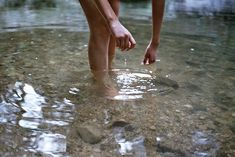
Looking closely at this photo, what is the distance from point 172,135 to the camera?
1749 mm

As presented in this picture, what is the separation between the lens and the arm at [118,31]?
178cm

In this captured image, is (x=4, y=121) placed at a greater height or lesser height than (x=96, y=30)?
lesser

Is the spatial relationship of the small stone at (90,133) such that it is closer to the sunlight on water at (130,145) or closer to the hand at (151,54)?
the sunlight on water at (130,145)

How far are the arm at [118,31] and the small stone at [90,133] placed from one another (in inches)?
16.0

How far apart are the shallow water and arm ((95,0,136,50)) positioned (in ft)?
1.28

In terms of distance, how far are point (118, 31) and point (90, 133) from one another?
504mm

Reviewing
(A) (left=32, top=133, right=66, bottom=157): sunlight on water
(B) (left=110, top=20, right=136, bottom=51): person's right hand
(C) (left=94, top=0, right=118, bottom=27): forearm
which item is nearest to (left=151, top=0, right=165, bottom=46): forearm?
(C) (left=94, top=0, right=118, bottom=27): forearm

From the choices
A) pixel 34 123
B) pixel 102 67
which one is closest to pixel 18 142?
pixel 34 123

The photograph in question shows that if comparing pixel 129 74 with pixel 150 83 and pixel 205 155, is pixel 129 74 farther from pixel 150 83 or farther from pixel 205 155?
pixel 205 155

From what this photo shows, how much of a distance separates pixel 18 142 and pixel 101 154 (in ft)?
1.19

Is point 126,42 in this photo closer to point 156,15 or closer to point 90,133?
point 90,133

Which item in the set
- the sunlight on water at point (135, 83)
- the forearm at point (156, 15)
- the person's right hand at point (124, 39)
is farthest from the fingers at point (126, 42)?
the forearm at point (156, 15)

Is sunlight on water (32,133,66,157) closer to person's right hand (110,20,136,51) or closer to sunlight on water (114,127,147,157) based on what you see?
sunlight on water (114,127,147,157)

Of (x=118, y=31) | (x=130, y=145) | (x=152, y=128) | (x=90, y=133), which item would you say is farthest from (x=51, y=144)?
(x=118, y=31)
